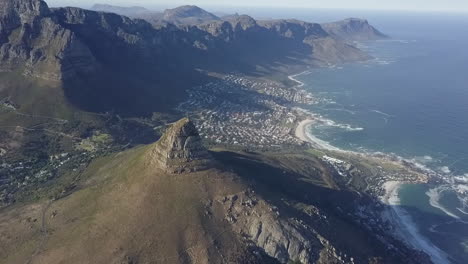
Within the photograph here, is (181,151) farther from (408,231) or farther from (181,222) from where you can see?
(408,231)

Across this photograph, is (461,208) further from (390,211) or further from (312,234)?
(312,234)

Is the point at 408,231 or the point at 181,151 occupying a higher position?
the point at 181,151

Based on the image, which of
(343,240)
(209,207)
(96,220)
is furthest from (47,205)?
(343,240)

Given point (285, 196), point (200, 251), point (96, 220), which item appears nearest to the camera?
point (200, 251)

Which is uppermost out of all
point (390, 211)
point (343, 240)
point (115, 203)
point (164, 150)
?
point (164, 150)

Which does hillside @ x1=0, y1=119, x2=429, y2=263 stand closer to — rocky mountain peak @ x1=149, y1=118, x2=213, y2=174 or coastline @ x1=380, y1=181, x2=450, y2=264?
rocky mountain peak @ x1=149, y1=118, x2=213, y2=174

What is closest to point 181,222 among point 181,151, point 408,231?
point 181,151
